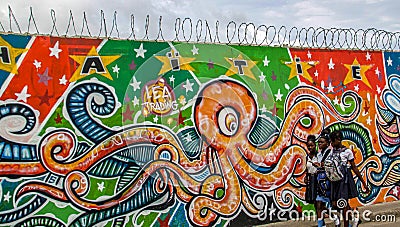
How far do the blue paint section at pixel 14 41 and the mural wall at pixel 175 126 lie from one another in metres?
0.01

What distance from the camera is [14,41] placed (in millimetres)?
5551

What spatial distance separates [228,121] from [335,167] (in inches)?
56.9

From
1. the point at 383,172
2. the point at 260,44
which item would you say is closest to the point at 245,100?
the point at 260,44

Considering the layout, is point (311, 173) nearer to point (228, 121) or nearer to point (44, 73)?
point (228, 121)

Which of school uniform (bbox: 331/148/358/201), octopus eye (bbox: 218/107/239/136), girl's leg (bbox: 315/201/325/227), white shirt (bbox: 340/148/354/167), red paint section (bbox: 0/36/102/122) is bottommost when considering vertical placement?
girl's leg (bbox: 315/201/325/227)

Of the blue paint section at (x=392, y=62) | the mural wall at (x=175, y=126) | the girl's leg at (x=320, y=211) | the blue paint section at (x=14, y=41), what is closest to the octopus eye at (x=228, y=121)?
the mural wall at (x=175, y=126)

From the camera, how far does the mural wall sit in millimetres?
5598

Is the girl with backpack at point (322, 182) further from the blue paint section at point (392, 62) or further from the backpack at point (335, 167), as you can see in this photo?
the blue paint section at point (392, 62)

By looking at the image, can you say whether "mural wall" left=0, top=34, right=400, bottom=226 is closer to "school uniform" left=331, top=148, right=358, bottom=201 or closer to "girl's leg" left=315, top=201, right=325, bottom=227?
"girl's leg" left=315, top=201, right=325, bottom=227

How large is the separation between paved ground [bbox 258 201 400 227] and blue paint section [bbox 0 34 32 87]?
4005mm

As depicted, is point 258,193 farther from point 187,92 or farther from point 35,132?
point 35,132

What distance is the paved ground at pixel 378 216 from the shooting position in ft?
23.3

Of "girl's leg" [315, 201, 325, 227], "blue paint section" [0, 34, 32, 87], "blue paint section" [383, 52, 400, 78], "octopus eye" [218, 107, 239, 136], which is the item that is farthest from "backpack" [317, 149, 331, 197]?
"blue paint section" [0, 34, 32, 87]

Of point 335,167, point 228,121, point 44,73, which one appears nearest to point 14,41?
point 44,73
